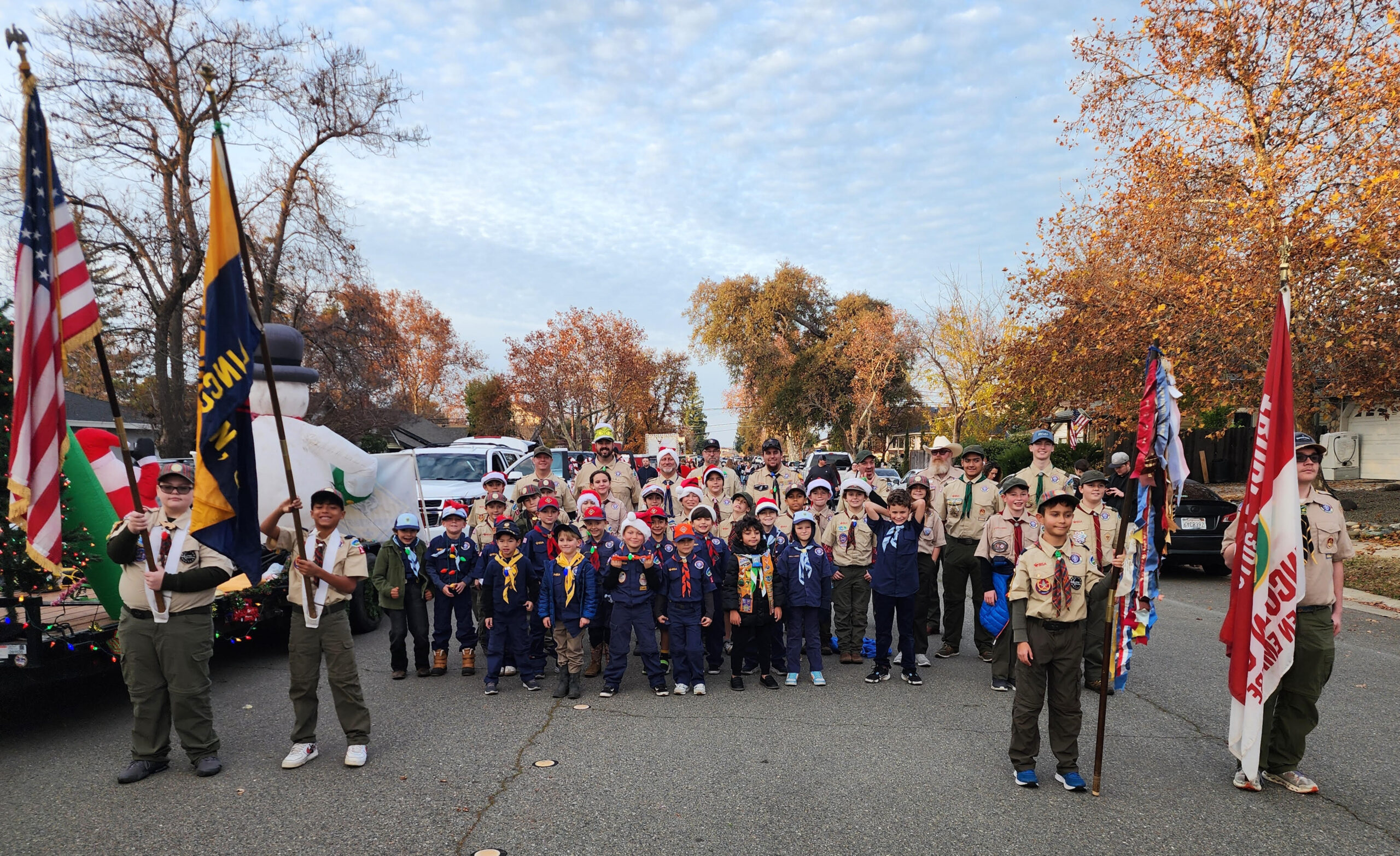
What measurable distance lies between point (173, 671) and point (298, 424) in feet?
9.22

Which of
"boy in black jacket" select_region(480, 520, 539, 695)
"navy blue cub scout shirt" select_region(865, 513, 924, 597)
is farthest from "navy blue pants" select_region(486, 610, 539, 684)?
"navy blue cub scout shirt" select_region(865, 513, 924, 597)

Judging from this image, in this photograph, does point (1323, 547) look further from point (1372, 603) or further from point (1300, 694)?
point (1372, 603)

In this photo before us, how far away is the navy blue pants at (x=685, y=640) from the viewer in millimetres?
6531

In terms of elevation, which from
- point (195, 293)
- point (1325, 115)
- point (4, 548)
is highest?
point (1325, 115)

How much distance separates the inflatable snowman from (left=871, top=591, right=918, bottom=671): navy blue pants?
464 centimetres

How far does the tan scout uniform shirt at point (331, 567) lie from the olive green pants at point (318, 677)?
11 cm

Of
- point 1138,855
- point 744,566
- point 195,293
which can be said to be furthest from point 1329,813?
point 195,293

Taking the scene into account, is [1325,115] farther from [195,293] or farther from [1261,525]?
[195,293]

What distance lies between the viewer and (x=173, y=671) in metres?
4.65

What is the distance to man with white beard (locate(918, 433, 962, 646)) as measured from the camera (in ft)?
24.9

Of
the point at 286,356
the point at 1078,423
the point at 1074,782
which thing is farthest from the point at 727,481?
the point at 1078,423

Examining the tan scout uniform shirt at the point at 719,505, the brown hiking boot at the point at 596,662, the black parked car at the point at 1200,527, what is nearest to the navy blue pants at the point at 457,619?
the brown hiking boot at the point at 596,662

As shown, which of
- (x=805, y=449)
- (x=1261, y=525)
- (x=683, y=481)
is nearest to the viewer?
(x=1261, y=525)

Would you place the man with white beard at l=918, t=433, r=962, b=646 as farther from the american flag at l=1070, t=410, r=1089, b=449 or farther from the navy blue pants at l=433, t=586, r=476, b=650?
the american flag at l=1070, t=410, r=1089, b=449
